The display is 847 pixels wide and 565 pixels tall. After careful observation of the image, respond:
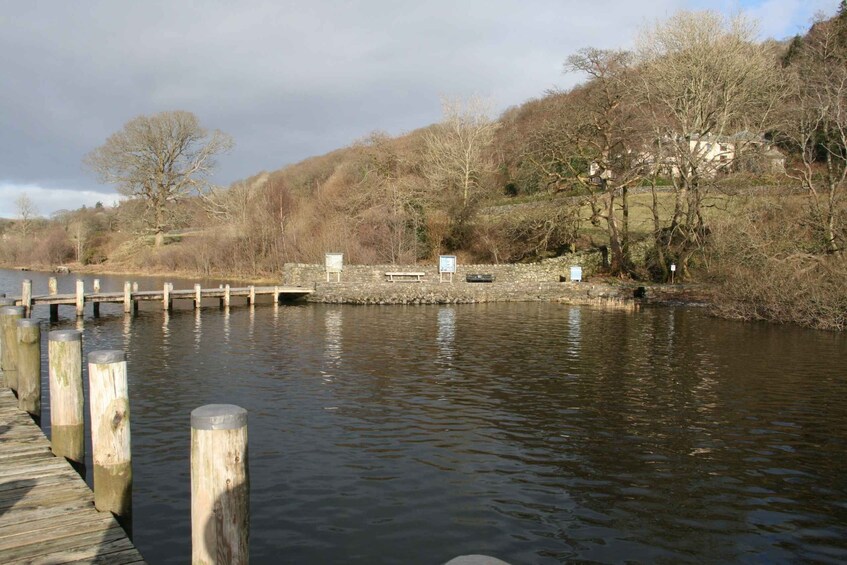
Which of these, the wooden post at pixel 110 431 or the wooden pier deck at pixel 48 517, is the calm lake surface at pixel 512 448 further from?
the wooden pier deck at pixel 48 517

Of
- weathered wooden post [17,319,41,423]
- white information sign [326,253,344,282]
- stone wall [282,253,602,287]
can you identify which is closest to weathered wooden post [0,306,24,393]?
weathered wooden post [17,319,41,423]

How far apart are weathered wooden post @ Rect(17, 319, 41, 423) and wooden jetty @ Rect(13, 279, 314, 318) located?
594 inches

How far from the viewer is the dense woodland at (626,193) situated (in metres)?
23.9

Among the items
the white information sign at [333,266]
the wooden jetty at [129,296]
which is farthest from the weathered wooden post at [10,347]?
the white information sign at [333,266]

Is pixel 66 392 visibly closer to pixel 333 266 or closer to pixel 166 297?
pixel 166 297

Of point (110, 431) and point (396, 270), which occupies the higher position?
point (396, 270)

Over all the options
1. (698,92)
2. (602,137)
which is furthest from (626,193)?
(698,92)

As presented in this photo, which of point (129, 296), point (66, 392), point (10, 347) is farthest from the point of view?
point (129, 296)

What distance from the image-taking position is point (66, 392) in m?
6.55

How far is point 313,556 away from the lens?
5613 mm

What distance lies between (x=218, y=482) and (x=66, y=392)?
13.0 feet

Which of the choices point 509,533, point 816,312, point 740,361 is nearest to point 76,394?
point 509,533

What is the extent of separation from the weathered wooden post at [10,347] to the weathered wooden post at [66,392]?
3525mm

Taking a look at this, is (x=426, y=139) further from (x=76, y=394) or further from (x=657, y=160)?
(x=76, y=394)
